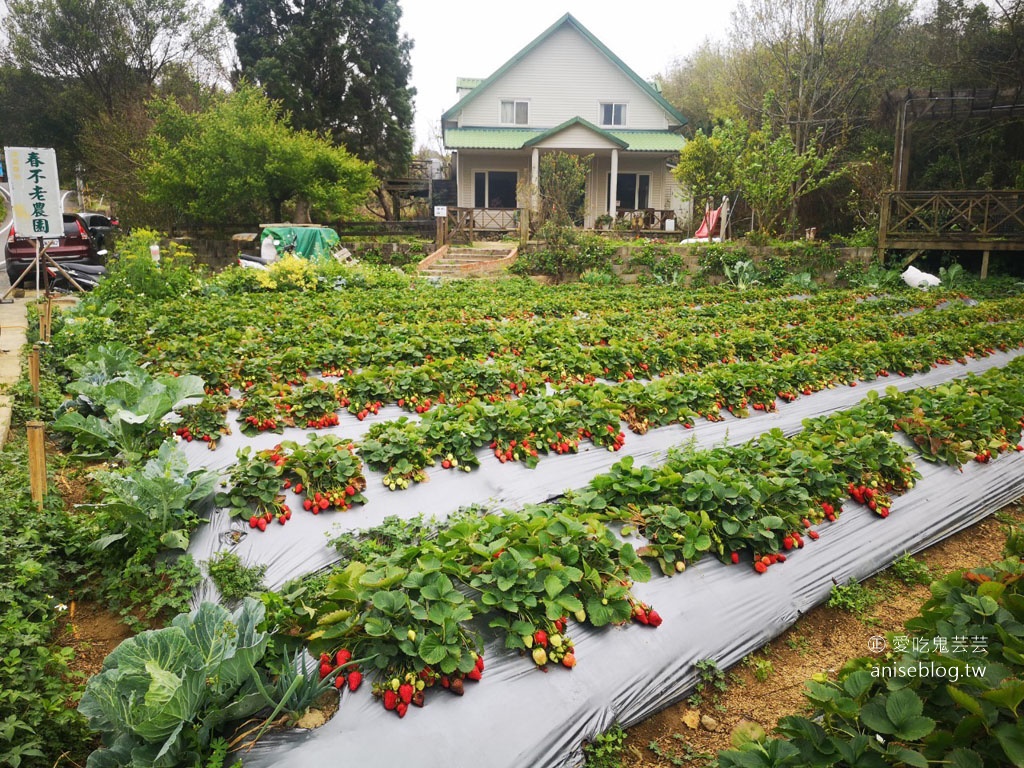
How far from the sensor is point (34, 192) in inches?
361

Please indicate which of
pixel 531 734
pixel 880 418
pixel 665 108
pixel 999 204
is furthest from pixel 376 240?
pixel 531 734

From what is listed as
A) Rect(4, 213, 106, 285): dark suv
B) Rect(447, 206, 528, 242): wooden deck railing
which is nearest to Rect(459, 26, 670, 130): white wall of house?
Rect(447, 206, 528, 242): wooden deck railing

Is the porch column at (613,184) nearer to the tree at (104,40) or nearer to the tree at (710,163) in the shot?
the tree at (710,163)

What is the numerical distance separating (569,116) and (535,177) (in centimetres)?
430

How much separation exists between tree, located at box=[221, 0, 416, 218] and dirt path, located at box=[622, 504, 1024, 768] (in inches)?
893

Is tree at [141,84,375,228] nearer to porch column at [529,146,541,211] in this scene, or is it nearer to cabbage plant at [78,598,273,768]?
porch column at [529,146,541,211]

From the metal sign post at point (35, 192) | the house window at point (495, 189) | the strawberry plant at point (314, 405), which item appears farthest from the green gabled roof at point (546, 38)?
the strawberry plant at point (314, 405)

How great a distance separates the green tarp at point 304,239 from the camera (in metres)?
16.4

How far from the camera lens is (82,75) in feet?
89.0

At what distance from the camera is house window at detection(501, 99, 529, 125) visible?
2397 cm

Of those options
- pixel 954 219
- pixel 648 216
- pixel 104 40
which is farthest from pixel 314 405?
pixel 104 40

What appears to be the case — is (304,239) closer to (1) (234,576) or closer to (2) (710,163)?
(2) (710,163)

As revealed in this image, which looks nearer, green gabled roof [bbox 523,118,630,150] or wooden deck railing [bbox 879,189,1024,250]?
wooden deck railing [bbox 879,189,1024,250]

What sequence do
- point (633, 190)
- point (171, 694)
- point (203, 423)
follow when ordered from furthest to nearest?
point (633, 190), point (203, 423), point (171, 694)
